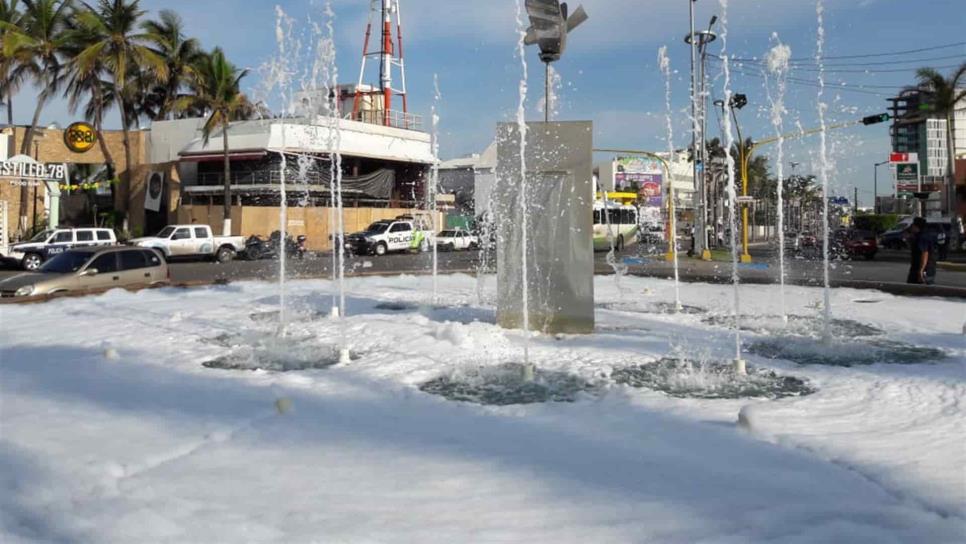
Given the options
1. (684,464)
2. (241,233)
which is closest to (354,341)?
(684,464)

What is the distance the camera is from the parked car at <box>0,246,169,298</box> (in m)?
13.4

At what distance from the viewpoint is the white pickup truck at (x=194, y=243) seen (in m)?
30.0

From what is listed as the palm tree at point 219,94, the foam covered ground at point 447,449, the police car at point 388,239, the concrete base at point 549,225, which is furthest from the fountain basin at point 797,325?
the palm tree at point 219,94

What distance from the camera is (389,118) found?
48.5 metres

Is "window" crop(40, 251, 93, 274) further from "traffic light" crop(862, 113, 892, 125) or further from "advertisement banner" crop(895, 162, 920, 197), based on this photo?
"advertisement banner" crop(895, 162, 920, 197)

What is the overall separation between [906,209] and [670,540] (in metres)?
121

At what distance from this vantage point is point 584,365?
7664 millimetres

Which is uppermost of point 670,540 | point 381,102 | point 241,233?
point 381,102

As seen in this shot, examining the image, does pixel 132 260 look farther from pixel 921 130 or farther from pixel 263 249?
pixel 921 130

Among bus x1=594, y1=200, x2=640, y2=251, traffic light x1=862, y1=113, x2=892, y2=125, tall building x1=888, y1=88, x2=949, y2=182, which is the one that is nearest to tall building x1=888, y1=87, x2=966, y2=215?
tall building x1=888, y1=88, x2=949, y2=182

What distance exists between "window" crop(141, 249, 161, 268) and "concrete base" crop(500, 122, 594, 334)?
8.73 m


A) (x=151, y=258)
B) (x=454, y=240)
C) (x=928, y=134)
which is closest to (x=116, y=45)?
(x=454, y=240)

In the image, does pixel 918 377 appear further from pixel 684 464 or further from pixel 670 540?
pixel 670 540

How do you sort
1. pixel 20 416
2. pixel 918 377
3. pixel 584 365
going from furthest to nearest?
pixel 584 365 < pixel 918 377 < pixel 20 416
